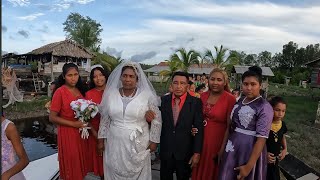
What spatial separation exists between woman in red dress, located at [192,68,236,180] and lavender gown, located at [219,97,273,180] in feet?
0.80

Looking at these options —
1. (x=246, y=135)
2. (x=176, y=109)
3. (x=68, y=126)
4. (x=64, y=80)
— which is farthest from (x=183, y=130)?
(x=64, y=80)

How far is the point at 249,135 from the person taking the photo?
2900mm

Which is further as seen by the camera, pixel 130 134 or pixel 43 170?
pixel 43 170

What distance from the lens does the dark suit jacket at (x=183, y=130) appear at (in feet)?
10.8

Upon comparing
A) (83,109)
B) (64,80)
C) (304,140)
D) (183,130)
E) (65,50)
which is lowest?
(304,140)

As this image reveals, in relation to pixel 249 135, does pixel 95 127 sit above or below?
below

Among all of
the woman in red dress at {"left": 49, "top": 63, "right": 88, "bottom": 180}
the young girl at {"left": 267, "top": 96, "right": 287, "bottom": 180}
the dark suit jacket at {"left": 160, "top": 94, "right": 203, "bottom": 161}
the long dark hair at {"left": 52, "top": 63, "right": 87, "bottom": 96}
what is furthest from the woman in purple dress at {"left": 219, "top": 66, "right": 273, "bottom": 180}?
the long dark hair at {"left": 52, "top": 63, "right": 87, "bottom": 96}

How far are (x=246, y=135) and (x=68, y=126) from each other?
6.57 ft

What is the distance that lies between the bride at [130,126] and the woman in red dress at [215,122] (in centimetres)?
58

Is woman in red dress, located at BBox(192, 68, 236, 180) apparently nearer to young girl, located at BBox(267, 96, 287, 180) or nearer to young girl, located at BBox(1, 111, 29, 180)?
young girl, located at BBox(267, 96, 287, 180)

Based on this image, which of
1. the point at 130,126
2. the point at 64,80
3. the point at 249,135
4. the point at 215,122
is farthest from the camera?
the point at 64,80

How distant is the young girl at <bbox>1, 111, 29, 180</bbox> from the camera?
7.59ft

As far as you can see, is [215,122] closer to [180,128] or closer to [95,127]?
[180,128]

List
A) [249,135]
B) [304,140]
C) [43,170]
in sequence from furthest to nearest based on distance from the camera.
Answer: [304,140]
[43,170]
[249,135]
